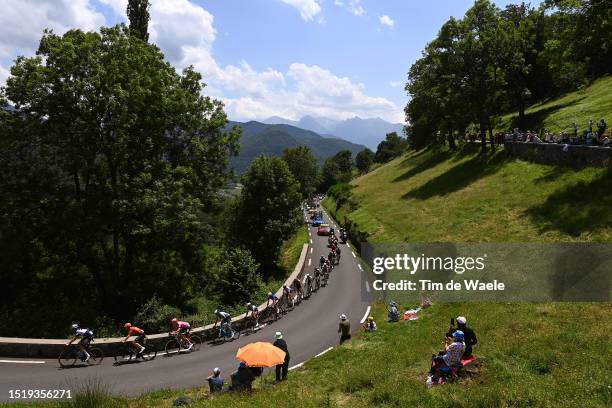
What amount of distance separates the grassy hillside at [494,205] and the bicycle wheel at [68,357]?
22.0 metres

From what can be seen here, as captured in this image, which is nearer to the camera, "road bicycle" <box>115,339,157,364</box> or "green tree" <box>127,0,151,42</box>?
"road bicycle" <box>115,339,157,364</box>

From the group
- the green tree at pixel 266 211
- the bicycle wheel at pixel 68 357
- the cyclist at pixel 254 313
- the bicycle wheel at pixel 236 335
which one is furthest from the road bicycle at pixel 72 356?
the green tree at pixel 266 211

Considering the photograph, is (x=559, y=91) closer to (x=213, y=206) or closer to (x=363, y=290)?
(x=363, y=290)

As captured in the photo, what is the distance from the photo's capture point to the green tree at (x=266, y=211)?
41.6 metres

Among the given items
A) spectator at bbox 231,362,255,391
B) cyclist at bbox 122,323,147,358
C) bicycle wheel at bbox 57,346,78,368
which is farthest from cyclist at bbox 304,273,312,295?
spectator at bbox 231,362,255,391

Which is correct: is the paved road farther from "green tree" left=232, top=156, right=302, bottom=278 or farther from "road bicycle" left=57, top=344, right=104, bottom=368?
"green tree" left=232, top=156, right=302, bottom=278

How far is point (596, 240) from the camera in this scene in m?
19.8

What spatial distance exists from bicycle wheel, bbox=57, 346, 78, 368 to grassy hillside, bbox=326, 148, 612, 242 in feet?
72.1

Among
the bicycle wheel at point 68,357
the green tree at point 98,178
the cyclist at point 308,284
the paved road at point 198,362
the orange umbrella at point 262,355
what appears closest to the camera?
the orange umbrella at point 262,355

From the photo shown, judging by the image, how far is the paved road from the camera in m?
14.3

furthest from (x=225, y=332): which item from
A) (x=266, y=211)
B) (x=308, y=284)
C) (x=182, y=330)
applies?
(x=266, y=211)

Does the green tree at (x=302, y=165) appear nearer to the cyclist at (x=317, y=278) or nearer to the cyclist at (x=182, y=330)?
the cyclist at (x=317, y=278)

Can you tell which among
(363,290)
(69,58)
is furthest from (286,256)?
(69,58)

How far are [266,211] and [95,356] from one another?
87.2 ft
